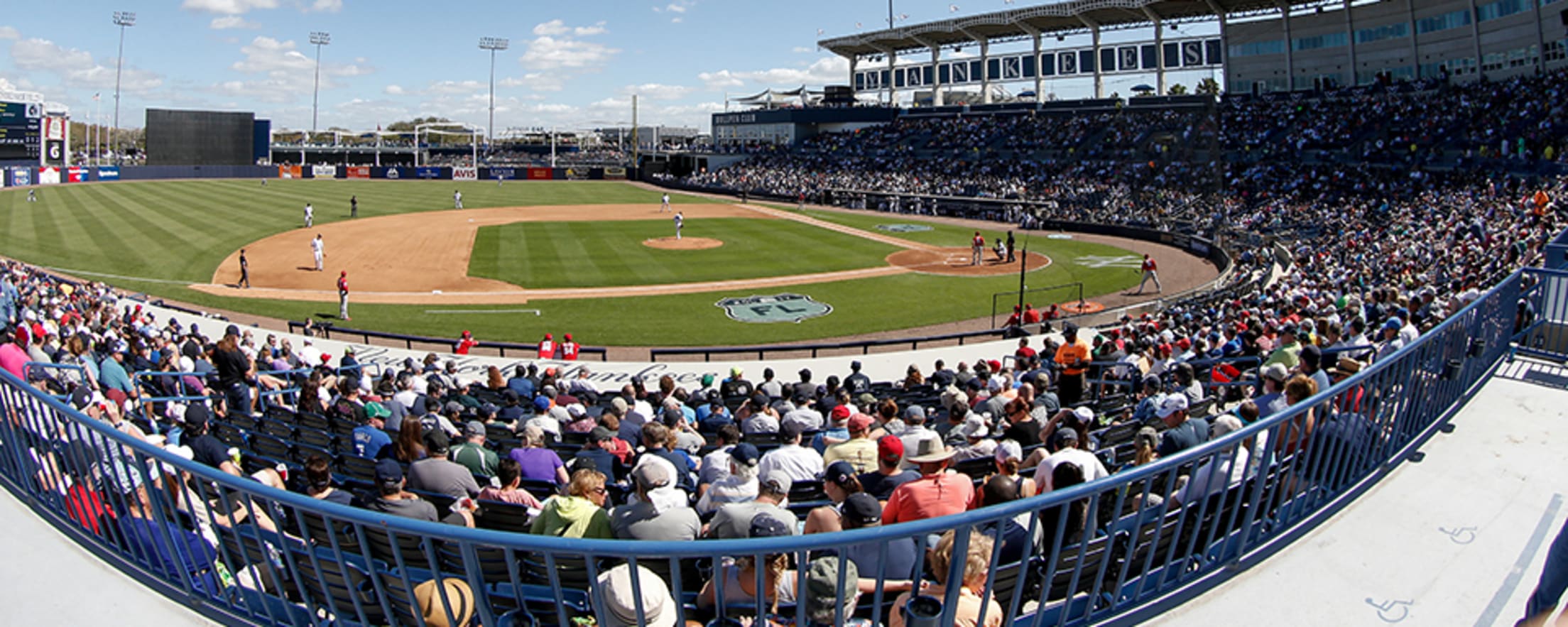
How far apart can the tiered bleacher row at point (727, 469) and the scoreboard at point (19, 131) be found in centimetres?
8398

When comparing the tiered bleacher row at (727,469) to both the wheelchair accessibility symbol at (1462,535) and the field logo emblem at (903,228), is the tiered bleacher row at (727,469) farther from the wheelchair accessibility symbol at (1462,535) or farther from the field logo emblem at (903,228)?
the field logo emblem at (903,228)

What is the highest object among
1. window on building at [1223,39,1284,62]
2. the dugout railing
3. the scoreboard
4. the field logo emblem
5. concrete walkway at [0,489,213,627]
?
window on building at [1223,39,1284,62]

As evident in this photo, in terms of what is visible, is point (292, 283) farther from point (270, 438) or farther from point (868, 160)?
point (868, 160)

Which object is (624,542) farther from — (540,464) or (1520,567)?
(1520,567)

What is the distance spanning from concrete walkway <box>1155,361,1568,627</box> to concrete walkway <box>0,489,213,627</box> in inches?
225

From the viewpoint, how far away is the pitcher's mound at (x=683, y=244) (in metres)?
43.3

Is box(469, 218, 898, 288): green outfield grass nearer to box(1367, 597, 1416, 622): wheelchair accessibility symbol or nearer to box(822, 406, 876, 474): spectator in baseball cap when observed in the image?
box(822, 406, 876, 474): spectator in baseball cap

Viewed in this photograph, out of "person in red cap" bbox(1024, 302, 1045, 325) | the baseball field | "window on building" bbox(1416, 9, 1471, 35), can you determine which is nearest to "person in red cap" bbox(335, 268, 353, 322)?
the baseball field

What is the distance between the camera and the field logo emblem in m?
51.6

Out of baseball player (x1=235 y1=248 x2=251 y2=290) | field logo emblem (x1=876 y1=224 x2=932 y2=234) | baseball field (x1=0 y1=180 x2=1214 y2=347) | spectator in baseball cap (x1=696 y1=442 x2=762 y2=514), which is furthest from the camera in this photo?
field logo emblem (x1=876 y1=224 x2=932 y2=234)

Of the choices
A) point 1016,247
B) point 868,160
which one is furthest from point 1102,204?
point 868,160

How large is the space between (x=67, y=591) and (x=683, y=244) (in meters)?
39.9

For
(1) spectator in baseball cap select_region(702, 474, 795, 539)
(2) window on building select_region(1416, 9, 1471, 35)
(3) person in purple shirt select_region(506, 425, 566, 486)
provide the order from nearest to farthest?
(1) spectator in baseball cap select_region(702, 474, 795, 539)
(3) person in purple shirt select_region(506, 425, 566, 486)
(2) window on building select_region(1416, 9, 1471, 35)

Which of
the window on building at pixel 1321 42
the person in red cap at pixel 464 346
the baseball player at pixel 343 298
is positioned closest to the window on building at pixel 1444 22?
the window on building at pixel 1321 42
